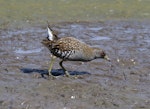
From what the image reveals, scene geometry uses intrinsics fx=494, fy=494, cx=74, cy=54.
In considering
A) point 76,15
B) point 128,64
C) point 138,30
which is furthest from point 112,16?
point 128,64

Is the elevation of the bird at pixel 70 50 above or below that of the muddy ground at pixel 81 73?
above

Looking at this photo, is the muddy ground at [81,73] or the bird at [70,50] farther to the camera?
the bird at [70,50]

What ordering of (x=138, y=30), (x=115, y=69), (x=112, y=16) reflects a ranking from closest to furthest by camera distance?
(x=115, y=69)
(x=138, y=30)
(x=112, y=16)

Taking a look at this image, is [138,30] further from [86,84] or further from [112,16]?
[86,84]

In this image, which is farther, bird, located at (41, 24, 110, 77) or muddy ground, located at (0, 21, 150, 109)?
bird, located at (41, 24, 110, 77)

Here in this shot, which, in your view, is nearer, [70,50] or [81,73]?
[70,50]

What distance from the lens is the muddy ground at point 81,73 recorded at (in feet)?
25.6

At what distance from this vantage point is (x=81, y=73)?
31.3 ft

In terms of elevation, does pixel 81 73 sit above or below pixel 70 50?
below

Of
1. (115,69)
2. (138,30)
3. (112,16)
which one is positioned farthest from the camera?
(112,16)

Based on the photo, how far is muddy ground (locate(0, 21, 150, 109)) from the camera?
7.79 metres

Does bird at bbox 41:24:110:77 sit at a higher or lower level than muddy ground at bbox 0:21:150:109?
higher

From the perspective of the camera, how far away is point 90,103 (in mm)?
7691

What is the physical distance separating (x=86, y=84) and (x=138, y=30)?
16.2 feet
